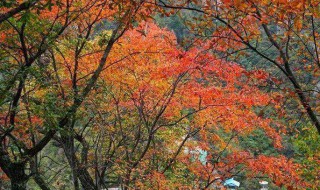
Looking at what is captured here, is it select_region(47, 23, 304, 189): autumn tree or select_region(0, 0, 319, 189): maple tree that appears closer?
select_region(0, 0, 319, 189): maple tree

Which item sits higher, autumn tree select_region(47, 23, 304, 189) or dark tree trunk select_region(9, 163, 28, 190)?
autumn tree select_region(47, 23, 304, 189)

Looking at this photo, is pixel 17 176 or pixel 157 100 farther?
pixel 157 100

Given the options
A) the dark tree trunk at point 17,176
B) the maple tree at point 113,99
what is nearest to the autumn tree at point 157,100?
the maple tree at point 113,99

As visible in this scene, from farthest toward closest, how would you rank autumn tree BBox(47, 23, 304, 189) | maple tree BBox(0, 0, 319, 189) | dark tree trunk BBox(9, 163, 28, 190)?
1. autumn tree BBox(47, 23, 304, 189)
2. dark tree trunk BBox(9, 163, 28, 190)
3. maple tree BBox(0, 0, 319, 189)

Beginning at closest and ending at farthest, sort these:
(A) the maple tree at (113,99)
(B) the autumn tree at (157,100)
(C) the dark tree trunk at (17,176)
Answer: (A) the maple tree at (113,99) < (C) the dark tree trunk at (17,176) < (B) the autumn tree at (157,100)

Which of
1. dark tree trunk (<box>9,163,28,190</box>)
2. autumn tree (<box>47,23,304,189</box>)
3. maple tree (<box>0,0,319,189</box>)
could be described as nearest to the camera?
maple tree (<box>0,0,319,189</box>)

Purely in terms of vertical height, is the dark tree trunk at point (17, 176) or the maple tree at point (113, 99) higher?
the maple tree at point (113, 99)

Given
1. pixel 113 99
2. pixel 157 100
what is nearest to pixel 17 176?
pixel 113 99

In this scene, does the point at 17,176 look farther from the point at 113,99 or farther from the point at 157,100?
the point at 157,100

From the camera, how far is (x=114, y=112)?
10.6 meters

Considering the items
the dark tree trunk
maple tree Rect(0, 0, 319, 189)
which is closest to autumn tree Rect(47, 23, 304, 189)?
maple tree Rect(0, 0, 319, 189)

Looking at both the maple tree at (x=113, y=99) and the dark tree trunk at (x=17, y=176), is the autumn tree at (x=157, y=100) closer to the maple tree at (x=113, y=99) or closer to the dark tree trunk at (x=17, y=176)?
the maple tree at (x=113, y=99)

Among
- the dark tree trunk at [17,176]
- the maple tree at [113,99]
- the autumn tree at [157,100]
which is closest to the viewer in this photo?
the maple tree at [113,99]

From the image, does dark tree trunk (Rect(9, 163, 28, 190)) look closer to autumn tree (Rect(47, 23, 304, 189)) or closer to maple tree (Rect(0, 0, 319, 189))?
maple tree (Rect(0, 0, 319, 189))
